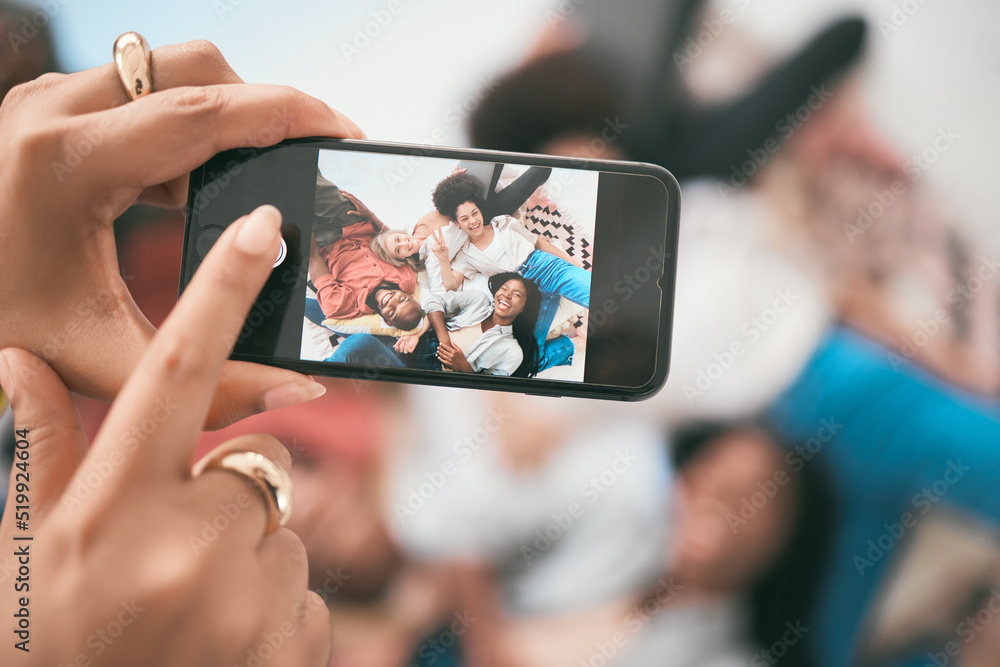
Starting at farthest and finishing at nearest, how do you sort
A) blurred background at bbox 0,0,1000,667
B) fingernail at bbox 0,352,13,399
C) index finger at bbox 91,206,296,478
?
blurred background at bbox 0,0,1000,667 → fingernail at bbox 0,352,13,399 → index finger at bbox 91,206,296,478

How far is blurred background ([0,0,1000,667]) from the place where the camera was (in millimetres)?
699

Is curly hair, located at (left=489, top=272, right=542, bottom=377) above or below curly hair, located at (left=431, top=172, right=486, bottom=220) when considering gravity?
below

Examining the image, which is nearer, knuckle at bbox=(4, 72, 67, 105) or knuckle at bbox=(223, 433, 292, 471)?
knuckle at bbox=(223, 433, 292, 471)

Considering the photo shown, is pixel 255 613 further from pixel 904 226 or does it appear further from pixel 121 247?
pixel 904 226

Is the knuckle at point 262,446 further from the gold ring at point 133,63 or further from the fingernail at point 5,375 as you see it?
the gold ring at point 133,63

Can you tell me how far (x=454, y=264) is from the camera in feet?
1.77

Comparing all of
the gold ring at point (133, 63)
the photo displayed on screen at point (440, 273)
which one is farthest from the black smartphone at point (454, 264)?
the gold ring at point (133, 63)

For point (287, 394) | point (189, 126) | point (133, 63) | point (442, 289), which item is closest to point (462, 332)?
point (442, 289)

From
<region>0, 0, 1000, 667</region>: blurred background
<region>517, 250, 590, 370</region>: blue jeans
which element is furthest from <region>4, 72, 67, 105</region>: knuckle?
<region>517, 250, 590, 370</region>: blue jeans

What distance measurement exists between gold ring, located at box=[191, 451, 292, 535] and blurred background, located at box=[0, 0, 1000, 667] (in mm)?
284

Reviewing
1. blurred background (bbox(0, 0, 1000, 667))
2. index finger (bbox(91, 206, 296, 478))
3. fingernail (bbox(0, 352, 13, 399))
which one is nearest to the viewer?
index finger (bbox(91, 206, 296, 478))

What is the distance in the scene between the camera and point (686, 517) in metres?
0.70

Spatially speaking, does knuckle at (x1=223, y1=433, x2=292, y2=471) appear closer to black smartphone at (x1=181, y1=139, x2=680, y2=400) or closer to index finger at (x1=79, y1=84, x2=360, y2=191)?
black smartphone at (x1=181, y1=139, x2=680, y2=400)

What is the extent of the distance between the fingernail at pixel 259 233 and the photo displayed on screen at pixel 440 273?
13 cm
